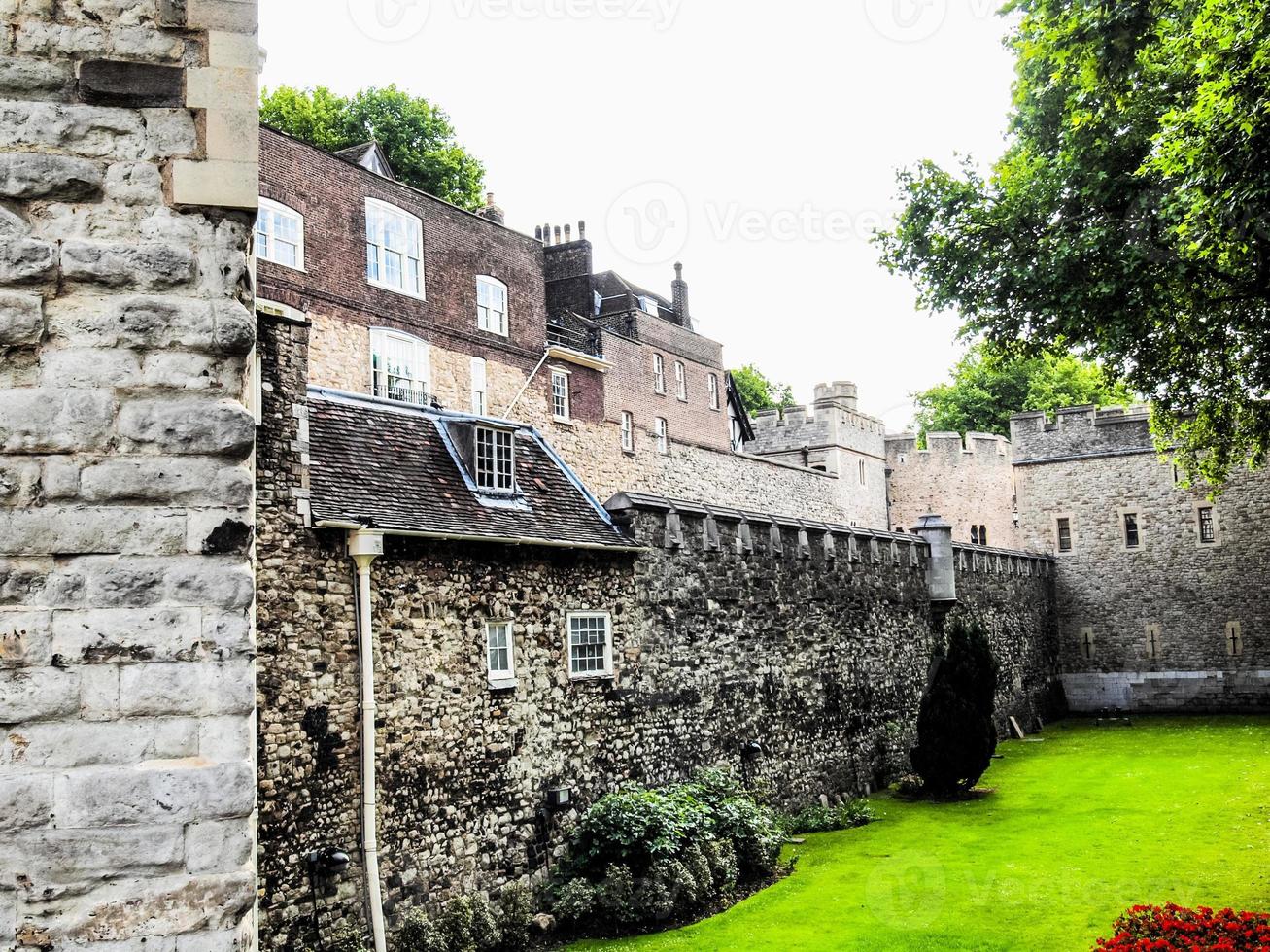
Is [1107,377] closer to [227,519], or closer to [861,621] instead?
[861,621]

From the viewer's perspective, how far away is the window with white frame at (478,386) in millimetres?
27062

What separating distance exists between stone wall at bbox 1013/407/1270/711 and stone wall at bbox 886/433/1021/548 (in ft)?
12.2

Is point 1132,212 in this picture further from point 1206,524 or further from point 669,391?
point 1206,524

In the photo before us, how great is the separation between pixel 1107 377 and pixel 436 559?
11.8 m

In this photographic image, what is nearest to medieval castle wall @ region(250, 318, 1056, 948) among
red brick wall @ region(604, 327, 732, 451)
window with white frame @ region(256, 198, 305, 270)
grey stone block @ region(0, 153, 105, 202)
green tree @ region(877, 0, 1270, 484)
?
green tree @ region(877, 0, 1270, 484)

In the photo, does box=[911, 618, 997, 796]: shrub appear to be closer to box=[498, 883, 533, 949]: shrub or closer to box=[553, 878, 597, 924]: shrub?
box=[553, 878, 597, 924]: shrub

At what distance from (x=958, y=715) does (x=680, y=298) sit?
26.1 meters

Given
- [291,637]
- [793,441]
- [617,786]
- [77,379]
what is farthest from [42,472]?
[793,441]

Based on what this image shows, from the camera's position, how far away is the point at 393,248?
25188 mm

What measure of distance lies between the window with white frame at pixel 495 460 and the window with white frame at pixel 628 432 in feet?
57.5

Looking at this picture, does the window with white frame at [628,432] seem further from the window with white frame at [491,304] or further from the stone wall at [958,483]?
the stone wall at [958,483]

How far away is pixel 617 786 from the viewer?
15.5 metres

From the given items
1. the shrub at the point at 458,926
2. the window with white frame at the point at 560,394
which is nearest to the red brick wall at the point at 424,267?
the window with white frame at the point at 560,394

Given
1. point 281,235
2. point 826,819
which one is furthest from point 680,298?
point 826,819
